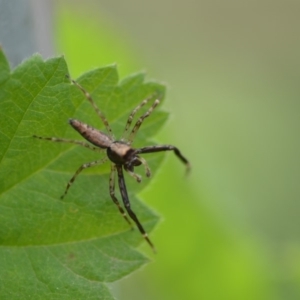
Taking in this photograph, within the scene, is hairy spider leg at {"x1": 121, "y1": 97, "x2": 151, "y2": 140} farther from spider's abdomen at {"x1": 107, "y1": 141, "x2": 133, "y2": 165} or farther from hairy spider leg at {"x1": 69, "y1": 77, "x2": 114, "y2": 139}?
spider's abdomen at {"x1": 107, "y1": 141, "x2": 133, "y2": 165}

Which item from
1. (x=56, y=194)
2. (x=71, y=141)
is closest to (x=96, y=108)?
(x=71, y=141)

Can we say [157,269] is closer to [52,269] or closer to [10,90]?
[52,269]

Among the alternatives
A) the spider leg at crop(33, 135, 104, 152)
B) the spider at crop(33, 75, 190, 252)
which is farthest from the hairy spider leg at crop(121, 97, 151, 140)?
the spider leg at crop(33, 135, 104, 152)

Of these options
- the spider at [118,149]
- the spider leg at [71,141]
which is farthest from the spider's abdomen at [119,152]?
the spider leg at [71,141]

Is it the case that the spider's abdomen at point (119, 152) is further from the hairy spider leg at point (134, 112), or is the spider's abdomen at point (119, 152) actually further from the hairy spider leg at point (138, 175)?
the hairy spider leg at point (134, 112)

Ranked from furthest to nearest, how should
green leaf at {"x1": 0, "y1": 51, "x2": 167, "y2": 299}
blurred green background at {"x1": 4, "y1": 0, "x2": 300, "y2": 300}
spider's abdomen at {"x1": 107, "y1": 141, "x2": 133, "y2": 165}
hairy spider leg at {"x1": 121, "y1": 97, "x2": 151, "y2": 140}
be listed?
blurred green background at {"x1": 4, "y1": 0, "x2": 300, "y2": 300}, spider's abdomen at {"x1": 107, "y1": 141, "x2": 133, "y2": 165}, hairy spider leg at {"x1": 121, "y1": 97, "x2": 151, "y2": 140}, green leaf at {"x1": 0, "y1": 51, "x2": 167, "y2": 299}

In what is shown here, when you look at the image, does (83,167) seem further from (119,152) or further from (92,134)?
(119,152)
